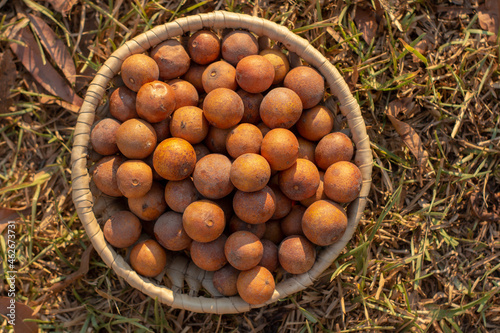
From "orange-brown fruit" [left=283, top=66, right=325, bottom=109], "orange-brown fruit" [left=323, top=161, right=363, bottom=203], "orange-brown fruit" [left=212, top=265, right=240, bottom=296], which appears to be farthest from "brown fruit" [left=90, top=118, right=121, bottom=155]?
"orange-brown fruit" [left=323, top=161, right=363, bottom=203]

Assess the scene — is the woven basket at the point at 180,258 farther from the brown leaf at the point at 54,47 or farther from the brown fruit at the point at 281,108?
the brown leaf at the point at 54,47

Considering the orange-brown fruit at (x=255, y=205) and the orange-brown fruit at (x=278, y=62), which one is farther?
the orange-brown fruit at (x=278, y=62)

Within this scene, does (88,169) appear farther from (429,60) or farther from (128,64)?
(429,60)

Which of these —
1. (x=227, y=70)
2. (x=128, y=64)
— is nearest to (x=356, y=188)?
(x=227, y=70)

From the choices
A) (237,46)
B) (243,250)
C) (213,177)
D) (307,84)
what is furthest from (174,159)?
(307,84)

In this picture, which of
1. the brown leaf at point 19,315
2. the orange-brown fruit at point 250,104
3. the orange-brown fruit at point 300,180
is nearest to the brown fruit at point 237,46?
the orange-brown fruit at point 250,104

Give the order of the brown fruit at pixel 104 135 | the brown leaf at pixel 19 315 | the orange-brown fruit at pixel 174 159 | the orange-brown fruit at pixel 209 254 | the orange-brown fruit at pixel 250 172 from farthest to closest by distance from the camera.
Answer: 1. the brown leaf at pixel 19 315
2. the brown fruit at pixel 104 135
3. the orange-brown fruit at pixel 209 254
4. the orange-brown fruit at pixel 174 159
5. the orange-brown fruit at pixel 250 172

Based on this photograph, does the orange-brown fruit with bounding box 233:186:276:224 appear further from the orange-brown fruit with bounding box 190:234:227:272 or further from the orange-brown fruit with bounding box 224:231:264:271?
the orange-brown fruit with bounding box 190:234:227:272

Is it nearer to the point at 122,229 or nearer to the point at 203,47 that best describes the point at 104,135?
the point at 122,229
